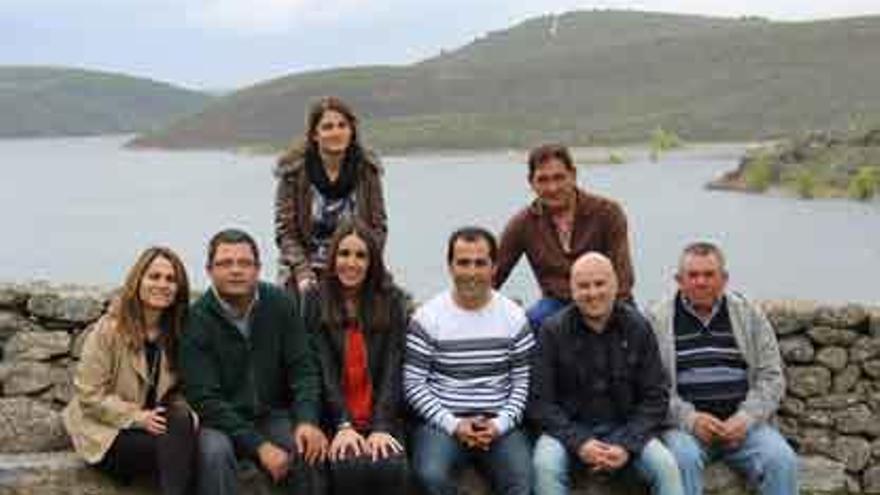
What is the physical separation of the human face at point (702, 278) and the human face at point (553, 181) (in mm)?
560

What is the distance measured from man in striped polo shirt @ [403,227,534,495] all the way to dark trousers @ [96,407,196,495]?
803 mm

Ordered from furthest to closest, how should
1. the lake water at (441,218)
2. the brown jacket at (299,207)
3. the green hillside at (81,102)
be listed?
the green hillside at (81,102), the lake water at (441,218), the brown jacket at (299,207)

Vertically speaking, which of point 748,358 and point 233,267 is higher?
point 233,267

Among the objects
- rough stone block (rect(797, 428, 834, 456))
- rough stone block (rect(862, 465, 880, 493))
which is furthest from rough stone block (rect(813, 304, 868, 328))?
rough stone block (rect(862, 465, 880, 493))

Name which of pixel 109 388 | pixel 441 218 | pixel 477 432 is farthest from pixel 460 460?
pixel 441 218

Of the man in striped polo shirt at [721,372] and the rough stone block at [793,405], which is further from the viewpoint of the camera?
the rough stone block at [793,405]

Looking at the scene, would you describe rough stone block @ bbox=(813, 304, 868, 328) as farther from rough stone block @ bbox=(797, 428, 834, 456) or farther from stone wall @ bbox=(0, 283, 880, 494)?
rough stone block @ bbox=(797, 428, 834, 456)

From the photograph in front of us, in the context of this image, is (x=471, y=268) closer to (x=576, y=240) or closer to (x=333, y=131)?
(x=576, y=240)

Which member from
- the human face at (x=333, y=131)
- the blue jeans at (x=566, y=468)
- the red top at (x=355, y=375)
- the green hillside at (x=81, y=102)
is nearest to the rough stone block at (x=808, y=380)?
the blue jeans at (x=566, y=468)

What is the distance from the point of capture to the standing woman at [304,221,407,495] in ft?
16.9

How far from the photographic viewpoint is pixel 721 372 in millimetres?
5410

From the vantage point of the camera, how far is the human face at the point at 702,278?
17.4 feet

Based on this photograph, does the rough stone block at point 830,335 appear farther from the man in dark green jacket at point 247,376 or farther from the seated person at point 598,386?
the man in dark green jacket at point 247,376

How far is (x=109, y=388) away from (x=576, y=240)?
188 centimetres
